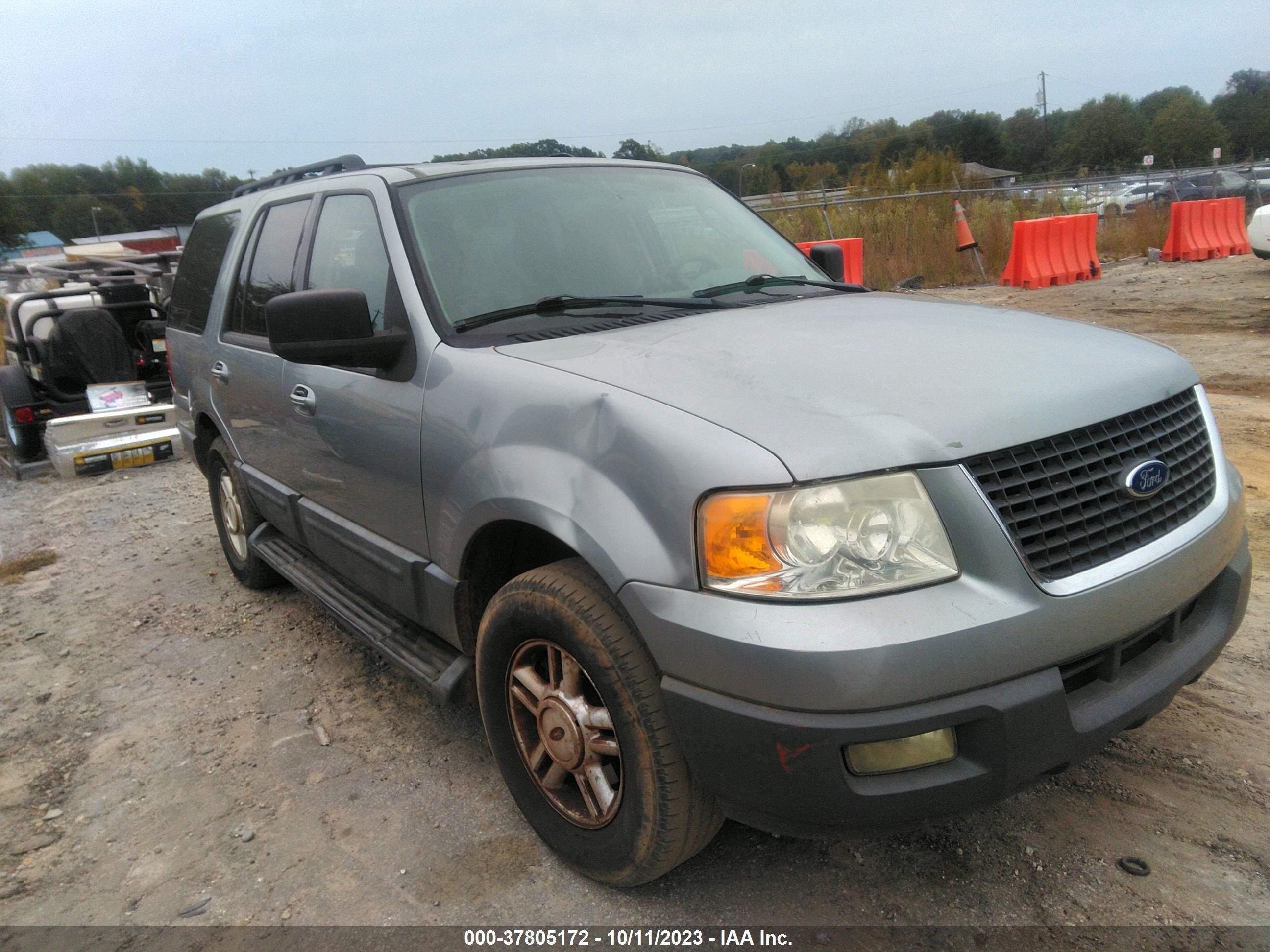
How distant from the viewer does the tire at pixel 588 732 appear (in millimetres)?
2070

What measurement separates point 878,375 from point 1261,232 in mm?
13953

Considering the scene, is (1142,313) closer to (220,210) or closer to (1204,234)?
(1204,234)

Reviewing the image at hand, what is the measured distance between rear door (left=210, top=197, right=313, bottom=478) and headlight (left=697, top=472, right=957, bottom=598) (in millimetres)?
2380

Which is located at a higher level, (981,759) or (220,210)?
(220,210)

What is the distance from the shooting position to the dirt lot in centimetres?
236

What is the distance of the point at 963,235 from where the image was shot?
15625 millimetres

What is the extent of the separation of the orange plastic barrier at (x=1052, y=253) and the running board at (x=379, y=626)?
13275 millimetres

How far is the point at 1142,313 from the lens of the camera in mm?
11227

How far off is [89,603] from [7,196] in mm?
69802

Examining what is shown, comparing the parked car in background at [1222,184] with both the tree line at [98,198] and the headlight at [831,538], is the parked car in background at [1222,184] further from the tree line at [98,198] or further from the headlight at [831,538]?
the tree line at [98,198]

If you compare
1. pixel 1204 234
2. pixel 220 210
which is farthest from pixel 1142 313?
pixel 220 210

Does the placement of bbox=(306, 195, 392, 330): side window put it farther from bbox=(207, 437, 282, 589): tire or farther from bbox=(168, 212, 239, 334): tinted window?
bbox=(207, 437, 282, 589): tire

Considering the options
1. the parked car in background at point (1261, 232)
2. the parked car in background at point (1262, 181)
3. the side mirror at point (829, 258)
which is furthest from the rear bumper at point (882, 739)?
the parked car in background at point (1262, 181)

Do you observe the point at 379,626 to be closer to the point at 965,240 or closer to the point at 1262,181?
the point at 965,240
